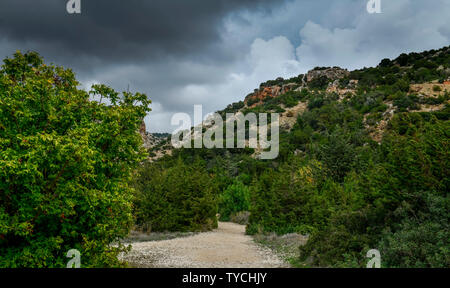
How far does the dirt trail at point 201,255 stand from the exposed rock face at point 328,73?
236 ft

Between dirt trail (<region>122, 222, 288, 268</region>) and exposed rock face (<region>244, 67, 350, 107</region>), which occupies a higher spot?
exposed rock face (<region>244, 67, 350, 107</region>)

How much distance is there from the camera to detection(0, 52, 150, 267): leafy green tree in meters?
5.30

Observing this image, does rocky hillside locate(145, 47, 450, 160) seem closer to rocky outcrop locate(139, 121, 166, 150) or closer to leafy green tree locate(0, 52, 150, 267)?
rocky outcrop locate(139, 121, 166, 150)

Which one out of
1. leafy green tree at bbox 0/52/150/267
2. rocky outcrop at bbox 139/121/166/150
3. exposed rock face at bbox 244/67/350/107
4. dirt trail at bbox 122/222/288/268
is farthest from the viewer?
exposed rock face at bbox 244/67/350/107

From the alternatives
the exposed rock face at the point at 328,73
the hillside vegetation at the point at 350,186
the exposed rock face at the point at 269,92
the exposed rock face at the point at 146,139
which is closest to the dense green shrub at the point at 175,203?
the hillside vegetation at the point at 350,186

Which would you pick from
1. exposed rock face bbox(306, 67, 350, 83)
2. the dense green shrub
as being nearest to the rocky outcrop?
the dense green shrub

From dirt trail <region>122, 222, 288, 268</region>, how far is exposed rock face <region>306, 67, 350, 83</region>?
72005 mm

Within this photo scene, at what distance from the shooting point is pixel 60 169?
5.68 metres

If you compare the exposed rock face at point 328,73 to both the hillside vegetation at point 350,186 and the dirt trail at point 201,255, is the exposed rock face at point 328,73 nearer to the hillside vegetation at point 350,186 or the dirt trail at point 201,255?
the hillside vegetation at point 350,186

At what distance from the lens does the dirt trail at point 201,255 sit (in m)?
10.6

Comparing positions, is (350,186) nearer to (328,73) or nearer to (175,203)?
(175,203)

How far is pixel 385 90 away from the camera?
156 feet
